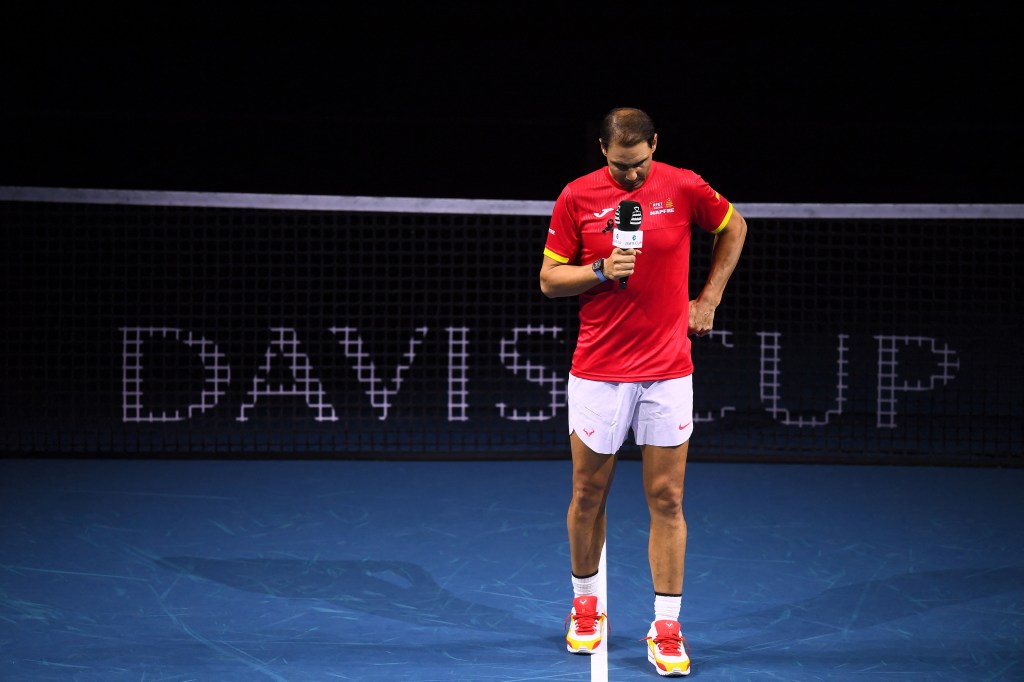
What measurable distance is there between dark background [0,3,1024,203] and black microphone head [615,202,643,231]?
27.3ft

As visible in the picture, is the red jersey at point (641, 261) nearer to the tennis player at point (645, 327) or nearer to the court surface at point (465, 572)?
the tennis player at point (645, 327)

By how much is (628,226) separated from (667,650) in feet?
5.26

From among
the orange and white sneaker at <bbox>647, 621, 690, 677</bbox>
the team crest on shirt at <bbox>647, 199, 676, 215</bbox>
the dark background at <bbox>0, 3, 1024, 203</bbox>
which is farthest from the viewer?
the dark background at <bbox>0, 3, 1024, 203</bbox>

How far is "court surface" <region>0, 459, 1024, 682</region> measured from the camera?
462cm

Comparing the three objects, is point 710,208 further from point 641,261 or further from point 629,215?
point 629,215

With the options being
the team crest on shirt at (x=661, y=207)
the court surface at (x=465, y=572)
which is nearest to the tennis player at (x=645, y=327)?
the team crest on shirt at (x=661, y=207)

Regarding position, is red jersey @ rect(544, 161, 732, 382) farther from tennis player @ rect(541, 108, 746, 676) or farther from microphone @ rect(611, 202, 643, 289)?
microphone @ rect(611, 202, 643, 289)

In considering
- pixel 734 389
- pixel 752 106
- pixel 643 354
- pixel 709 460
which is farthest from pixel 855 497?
pixel 752 106

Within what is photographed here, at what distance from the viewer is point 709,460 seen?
326 inches

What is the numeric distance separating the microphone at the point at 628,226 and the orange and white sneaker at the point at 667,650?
1.49 metres

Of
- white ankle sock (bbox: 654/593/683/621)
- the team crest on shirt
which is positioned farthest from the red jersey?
white ankle sock (bbox: 654/593/683/621)

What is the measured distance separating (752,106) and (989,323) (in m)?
4.12

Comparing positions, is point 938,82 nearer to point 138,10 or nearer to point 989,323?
point 989,323

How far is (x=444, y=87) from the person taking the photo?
1315 cm
